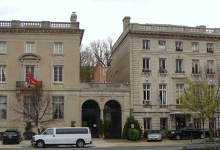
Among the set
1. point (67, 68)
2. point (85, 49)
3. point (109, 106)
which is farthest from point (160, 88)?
point (85, 49)

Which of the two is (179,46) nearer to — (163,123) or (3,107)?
(163,123)

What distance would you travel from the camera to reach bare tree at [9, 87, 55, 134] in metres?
33.2

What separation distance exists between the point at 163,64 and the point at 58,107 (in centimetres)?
1466

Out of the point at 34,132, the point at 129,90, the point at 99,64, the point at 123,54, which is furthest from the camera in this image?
the point at 99,64

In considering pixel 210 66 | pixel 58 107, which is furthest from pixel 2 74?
pixel 210 66

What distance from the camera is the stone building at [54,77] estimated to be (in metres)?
37.4

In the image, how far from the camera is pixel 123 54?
4397cm

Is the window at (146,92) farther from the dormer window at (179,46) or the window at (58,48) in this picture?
the window at (58,48)

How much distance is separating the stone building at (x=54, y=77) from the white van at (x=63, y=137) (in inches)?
335

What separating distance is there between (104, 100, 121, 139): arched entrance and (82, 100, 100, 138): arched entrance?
1.14m

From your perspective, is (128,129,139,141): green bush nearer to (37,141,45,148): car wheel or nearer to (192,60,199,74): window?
(37,141,45,148): car wheel

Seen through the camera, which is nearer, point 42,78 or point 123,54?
point 42,78

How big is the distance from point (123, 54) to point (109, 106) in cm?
785

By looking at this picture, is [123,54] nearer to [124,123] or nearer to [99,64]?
[124,123]
